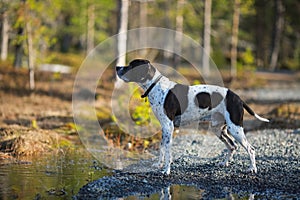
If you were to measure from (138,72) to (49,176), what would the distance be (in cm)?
233

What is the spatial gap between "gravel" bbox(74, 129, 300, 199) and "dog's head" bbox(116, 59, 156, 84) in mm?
1626

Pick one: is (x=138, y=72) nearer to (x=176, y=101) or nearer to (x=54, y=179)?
(x=176, y=101)

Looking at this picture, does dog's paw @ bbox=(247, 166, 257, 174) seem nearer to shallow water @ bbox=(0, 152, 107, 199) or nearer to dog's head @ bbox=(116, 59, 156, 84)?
dog's head @ bbox=(116, 59, 156, 84)

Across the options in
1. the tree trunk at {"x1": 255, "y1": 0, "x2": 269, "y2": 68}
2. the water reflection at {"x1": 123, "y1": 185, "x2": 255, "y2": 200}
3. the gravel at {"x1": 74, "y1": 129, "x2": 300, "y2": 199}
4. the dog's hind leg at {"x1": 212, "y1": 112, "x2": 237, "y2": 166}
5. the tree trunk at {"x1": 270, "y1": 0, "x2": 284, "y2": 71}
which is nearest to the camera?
the water reflection at {"x1": 123, "y1": 185, "x2": 255, "y2": 200}

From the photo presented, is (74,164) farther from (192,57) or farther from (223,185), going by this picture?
(192,57)

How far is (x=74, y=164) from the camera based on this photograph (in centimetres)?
955

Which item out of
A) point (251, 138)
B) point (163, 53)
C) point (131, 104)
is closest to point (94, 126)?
point (131, 104)


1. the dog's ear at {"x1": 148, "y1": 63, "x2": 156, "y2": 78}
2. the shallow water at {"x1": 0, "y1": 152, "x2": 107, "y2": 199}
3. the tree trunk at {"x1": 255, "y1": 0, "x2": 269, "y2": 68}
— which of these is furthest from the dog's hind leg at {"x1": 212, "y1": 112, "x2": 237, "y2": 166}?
the tree trunk at {"x1": 255, "y1": 0, "x2": 269, "y2": 68}

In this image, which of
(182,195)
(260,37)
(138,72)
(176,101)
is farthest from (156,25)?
(182,195)

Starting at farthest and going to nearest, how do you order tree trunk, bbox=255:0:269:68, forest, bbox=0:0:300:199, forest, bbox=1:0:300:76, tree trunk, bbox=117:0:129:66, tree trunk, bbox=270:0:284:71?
tree trunk, bbox=255:0:269:68, tree trunk, bbox=270:0:284:71, tree trunk, bbox=117:0:129:66, forest, bbox=1:0:300:76, forest, bbox=0:0:300:199

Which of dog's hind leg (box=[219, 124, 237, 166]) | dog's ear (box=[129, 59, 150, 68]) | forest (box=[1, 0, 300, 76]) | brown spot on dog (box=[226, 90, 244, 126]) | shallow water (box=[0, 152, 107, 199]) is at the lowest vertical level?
shallow water (box=[0, 152, 107, 199])

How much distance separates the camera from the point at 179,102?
8711mm

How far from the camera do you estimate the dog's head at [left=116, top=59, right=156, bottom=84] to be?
28.5ft

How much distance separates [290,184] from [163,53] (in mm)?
33713
